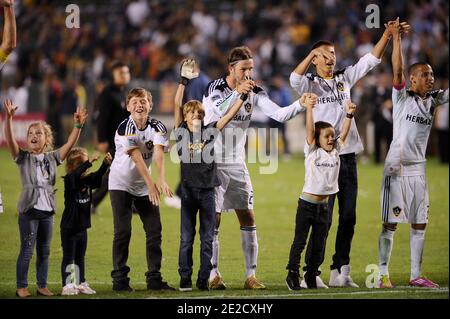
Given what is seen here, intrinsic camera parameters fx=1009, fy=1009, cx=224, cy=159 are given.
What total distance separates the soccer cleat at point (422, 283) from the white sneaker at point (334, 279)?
0.70 metres

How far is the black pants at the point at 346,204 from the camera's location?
9.70 m

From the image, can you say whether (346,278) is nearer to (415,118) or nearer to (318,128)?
(318,128)

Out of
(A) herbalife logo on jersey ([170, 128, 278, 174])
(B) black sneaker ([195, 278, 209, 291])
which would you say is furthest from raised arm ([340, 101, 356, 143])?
(B) black sneaker ([195, 278, 209, 291])

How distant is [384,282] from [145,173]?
8.42ft

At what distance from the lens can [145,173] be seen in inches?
350

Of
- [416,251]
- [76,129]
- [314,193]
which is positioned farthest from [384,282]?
[76,129]

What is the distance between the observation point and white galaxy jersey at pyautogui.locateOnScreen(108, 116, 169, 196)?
9008 mm

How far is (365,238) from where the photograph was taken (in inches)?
517

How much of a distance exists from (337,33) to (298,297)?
67.9ft

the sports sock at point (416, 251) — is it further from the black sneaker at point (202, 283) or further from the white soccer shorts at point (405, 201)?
the black sneaker at point (202, 283)

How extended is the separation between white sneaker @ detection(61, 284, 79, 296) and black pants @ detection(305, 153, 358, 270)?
2513 mm

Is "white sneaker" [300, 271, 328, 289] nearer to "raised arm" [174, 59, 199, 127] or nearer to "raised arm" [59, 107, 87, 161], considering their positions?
"raised arm" [174, 59, 199, 127]
